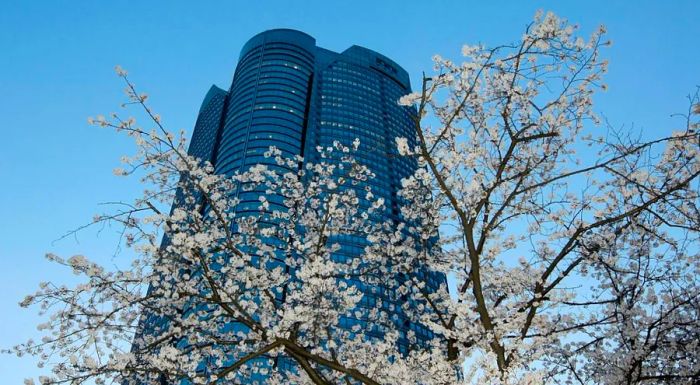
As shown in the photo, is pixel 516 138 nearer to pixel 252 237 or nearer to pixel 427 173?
pixel 427 173

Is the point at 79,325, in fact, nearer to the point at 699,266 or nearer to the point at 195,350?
the point at 195,350

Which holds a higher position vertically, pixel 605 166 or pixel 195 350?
pixel 605 166

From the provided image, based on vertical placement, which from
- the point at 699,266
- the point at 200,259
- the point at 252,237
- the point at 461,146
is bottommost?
the point at 200,259

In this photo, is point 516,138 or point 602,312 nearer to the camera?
point 516,138

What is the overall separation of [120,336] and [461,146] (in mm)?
7031

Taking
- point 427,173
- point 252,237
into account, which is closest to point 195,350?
point 252,237

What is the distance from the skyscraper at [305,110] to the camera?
9894cm

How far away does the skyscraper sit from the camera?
98938 mm

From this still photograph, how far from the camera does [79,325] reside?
6.82 m

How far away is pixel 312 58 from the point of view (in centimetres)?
12544

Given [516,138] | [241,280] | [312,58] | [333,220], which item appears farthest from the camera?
[312,58]

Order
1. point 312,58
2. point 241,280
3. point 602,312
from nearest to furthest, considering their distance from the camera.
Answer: point 241,280 < point 602,312 < point 312,58

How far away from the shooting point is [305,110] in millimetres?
114875

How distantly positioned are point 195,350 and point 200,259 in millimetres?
1929
